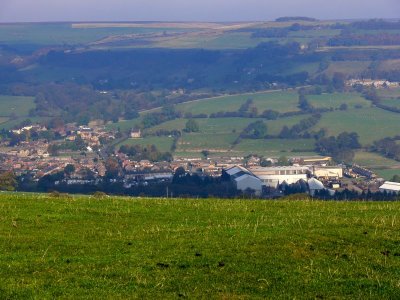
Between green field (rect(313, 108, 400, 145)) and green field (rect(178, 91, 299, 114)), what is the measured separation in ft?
22.5

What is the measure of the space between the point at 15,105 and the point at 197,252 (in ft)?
283

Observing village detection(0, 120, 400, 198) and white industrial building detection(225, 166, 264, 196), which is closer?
white industrial building detection(225, 166, 264, 196)

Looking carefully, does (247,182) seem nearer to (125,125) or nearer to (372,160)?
(372,160)

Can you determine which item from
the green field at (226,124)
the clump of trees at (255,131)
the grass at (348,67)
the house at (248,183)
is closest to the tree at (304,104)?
the green field at (226,124)

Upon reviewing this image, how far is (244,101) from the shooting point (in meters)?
97.6

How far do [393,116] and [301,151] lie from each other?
61.9 feet

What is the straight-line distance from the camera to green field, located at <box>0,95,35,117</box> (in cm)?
9070

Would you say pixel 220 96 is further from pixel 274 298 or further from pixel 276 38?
pixel 274 298

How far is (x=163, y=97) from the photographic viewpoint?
104312 millimetres

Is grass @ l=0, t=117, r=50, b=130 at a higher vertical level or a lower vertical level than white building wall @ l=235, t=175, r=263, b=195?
lower

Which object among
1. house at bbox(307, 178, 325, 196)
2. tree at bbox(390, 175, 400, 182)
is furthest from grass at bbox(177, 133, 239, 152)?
house at bbox(307, 178, 325, 196)

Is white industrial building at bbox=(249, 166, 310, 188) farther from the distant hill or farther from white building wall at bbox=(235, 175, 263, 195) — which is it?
the distant hill

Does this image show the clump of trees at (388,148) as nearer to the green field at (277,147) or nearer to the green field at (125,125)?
the green field at (277,147)

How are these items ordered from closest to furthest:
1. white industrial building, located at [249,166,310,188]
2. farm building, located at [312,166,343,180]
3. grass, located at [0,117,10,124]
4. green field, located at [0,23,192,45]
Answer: white industrial building, located at [249,166,310,188] → farm building, located at [312,166,343,180] → grass, located at [0,117,10,124] → green field, located at [0,23,192,45]
